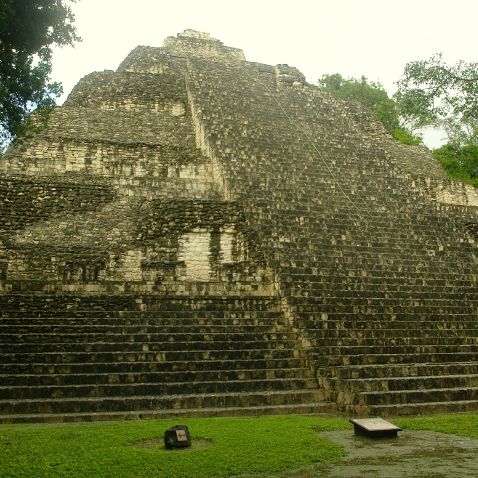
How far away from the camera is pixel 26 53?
6.56m

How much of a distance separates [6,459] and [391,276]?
312 inches

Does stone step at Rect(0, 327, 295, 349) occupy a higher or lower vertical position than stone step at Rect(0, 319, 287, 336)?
→ lower

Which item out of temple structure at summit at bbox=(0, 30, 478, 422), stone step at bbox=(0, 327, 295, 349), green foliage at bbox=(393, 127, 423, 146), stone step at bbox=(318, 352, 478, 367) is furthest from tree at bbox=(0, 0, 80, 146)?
green foliage at bbox=(393, 127, 423, 146)

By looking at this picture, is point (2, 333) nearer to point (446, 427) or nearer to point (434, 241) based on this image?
point (446, 427)

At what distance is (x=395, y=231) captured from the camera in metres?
12.2

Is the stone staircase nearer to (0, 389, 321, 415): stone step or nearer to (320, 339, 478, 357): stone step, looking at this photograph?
(0, 389, 321, 415): stone step

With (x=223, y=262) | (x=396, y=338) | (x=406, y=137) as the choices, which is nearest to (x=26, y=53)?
(x=223, y=262)

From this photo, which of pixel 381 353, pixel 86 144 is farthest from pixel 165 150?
pixel 381 353

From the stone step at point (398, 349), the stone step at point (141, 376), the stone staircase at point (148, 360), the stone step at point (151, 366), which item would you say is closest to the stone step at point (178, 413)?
the stone staircase at point (148, 360)

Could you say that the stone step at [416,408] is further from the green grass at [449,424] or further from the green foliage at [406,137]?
the green foliage at [406,137]

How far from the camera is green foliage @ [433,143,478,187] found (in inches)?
957

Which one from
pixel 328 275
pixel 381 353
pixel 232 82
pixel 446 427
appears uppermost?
pixel 232 82

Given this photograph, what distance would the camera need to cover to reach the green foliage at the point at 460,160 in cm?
2431

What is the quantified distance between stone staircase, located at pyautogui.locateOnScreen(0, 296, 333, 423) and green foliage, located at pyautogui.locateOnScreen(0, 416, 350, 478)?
0.74 meters
